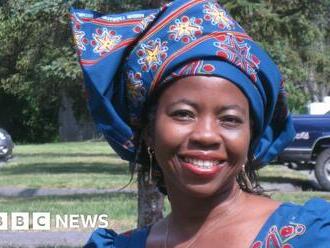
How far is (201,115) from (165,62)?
180mm

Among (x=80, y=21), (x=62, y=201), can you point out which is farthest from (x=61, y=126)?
(x=80, y=21)

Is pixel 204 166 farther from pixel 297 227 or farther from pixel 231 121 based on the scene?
pixel 297 227

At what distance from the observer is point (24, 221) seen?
10664 millimetres

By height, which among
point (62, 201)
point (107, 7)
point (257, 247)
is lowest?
point (62, 201)

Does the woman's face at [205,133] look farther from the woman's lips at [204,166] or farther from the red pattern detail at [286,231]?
the red pattern detail at [286,231]

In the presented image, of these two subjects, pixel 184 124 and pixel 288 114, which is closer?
pixel 184 124

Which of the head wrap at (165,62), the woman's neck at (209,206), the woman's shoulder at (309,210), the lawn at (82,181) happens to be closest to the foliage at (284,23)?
the lawn at (82,181)

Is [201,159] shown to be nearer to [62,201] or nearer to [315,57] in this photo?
[62,201]

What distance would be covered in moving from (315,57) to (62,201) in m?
9.79

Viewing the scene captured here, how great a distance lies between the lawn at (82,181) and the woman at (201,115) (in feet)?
24.8

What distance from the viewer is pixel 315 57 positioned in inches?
821

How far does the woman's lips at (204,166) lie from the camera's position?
2.24m

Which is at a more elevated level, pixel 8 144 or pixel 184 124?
pixel 184 124

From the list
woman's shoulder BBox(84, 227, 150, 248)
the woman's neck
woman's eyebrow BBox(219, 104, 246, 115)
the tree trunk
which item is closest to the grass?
the tree trunk
